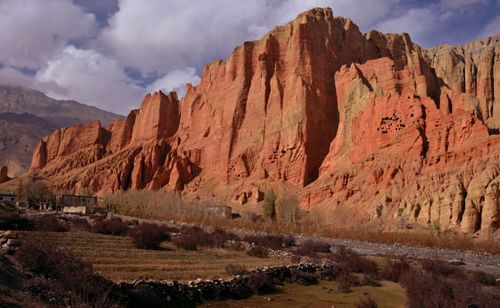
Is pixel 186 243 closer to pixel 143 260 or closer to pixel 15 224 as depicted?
pixel 143 260

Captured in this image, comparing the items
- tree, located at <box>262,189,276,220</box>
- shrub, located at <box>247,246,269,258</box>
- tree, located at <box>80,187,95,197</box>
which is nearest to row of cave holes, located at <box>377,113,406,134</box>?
tree, located at <box>262,189,276,220</box>

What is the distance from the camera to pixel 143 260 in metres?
21.3

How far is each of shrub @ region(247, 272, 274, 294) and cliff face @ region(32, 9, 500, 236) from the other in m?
31.1

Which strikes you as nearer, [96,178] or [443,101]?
[443,101]

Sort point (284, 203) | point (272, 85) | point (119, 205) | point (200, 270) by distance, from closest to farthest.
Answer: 1. point (200, 270)
2. point (284, 203)
3. point (119, 205)
4. point (272, 85)

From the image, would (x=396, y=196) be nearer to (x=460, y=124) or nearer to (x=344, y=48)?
(x=460, y=124)

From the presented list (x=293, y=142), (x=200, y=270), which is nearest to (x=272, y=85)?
(x=293, y=142)

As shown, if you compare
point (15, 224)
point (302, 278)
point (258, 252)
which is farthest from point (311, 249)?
point (15, 224)

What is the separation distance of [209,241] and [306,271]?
10335 millimetres

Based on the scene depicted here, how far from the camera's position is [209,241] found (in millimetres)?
32062

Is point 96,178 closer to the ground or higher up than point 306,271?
higher up

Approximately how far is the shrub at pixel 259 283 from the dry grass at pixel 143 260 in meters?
1.19

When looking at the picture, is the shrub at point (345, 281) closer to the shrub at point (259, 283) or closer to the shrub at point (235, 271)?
the shrub at point (259, 283)

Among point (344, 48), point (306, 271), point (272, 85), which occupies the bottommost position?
point (306, 271)
